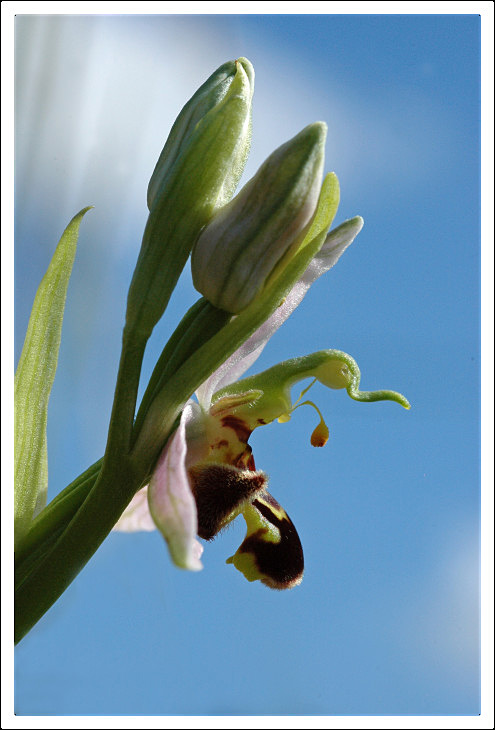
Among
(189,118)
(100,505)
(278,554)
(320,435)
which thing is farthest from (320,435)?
(189,118)

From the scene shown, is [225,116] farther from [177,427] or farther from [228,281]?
[177,427]

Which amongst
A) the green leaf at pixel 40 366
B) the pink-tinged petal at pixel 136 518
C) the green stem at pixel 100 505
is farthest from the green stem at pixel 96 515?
the pink-tinged petal at pixel 136 518

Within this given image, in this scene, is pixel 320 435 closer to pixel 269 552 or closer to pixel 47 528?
pixel 269 552

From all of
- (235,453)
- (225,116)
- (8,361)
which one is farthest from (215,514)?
(225,116)

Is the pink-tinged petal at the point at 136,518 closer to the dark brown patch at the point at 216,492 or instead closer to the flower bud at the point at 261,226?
the dark brown patch at the point at 216,492

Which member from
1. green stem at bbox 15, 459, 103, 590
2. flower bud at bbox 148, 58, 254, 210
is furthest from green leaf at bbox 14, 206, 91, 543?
flower bud at bbox 148, 58, 254, 210

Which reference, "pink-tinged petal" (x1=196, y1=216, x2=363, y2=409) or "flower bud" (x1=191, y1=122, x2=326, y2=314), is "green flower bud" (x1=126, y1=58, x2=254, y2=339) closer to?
"flower bud" (x1=191, y1=122, x2=326, y2=314)
